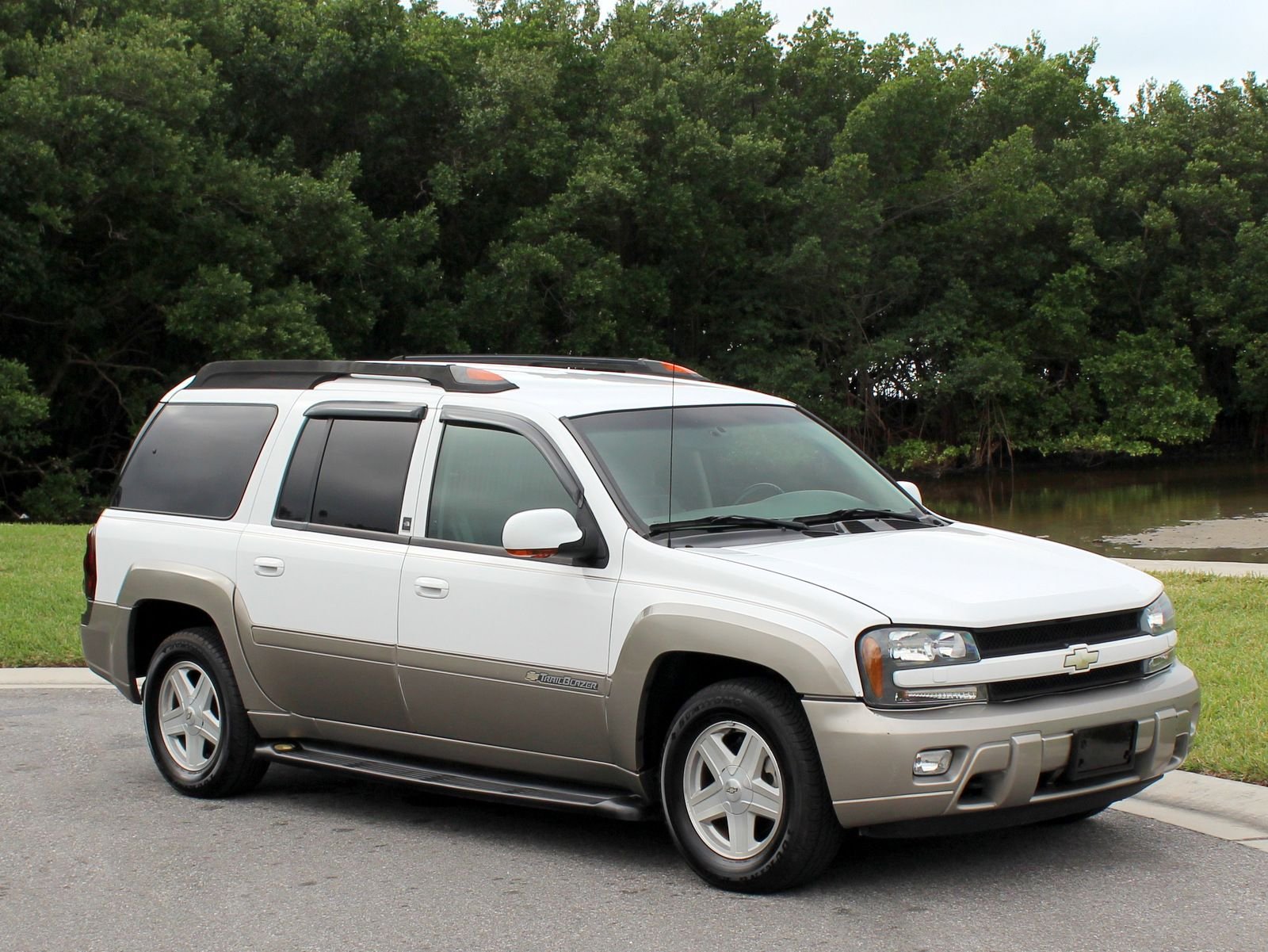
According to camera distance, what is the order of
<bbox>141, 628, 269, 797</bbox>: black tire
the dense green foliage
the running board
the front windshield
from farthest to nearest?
1. the dense green foliage
2. <bbox>141, 628, 269, 797</bbox>: black tire
3. the front windshield
4. the running board

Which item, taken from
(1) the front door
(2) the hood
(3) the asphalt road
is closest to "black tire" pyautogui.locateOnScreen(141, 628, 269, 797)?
(3) the asphalt road

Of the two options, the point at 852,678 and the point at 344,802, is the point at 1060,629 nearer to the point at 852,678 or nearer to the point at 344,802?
the point at 852,678

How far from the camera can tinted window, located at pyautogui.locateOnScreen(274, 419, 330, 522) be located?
699cm

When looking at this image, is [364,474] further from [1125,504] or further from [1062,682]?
[1125,504]

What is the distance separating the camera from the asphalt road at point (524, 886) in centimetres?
506

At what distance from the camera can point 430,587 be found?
20.7ft

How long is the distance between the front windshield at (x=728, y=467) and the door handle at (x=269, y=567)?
60.9 inches

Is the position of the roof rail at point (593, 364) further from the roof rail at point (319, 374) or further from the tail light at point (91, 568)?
the tail light at point (91, 568)

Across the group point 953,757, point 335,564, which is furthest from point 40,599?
point 953,757

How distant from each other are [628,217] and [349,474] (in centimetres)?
3776

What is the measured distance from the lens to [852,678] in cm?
516

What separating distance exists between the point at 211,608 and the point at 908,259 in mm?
41994

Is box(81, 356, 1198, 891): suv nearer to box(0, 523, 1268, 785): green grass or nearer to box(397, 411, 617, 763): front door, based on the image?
box(397, 411, 617, 763): front door

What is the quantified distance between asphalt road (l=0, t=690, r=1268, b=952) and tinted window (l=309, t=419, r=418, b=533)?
4.35ft
